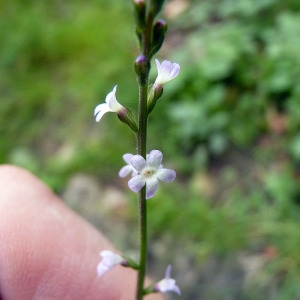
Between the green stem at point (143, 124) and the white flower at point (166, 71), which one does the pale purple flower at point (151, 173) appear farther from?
the white flower at point (166, 71)

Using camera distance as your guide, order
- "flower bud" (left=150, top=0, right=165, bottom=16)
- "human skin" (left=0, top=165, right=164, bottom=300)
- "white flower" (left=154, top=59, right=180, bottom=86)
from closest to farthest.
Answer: "flower bud" (left=150, top=0, right=165, bottom=16), "white flower" (left=154, top=59, right=180, bottom=86), "human skin" (left=0, top=165, right=164, bottom=300)

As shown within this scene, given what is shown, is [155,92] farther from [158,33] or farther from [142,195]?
[142,195]

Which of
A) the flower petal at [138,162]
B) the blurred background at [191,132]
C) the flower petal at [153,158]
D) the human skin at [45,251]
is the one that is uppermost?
the blurred background at [191,132]

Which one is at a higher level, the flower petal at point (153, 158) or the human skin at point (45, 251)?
the human skin at point (45, 251)

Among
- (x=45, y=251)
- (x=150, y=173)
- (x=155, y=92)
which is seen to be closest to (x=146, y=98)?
(x=155, y=92)

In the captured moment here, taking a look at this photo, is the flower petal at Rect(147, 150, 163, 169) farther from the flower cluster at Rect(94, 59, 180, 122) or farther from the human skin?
the human skin

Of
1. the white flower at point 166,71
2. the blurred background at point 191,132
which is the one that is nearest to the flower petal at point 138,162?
the white flower at point 166,71

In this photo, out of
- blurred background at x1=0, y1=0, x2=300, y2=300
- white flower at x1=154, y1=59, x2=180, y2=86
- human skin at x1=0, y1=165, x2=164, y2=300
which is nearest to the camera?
white flower at x1=154, y1=59, x2=180, y2=86

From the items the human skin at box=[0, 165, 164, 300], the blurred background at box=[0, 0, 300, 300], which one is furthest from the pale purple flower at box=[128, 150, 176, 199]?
the blurred background at box=[0, 0, 300, 300]
